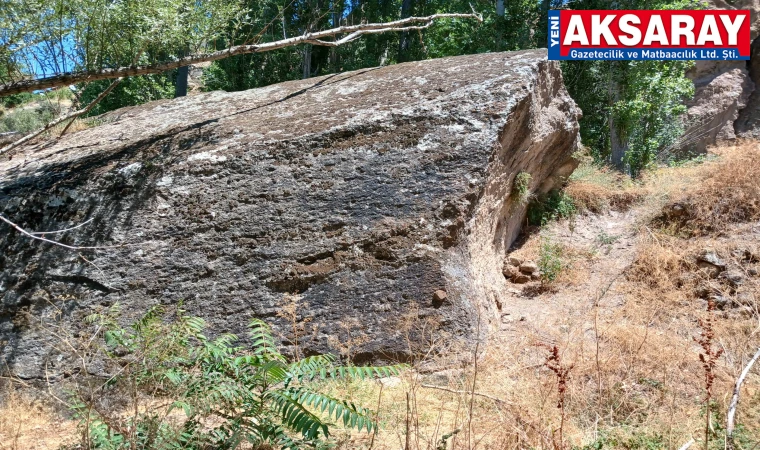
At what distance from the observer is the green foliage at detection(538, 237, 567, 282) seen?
6.10 meters

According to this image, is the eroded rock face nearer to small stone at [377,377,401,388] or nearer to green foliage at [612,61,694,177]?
small stone at [377,377,401,388]

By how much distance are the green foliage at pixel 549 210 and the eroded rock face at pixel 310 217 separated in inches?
52.7

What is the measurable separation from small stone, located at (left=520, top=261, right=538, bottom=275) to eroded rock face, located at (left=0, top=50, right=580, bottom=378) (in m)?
0.42

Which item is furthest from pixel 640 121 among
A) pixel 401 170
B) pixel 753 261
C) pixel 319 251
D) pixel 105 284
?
pixel 105 284

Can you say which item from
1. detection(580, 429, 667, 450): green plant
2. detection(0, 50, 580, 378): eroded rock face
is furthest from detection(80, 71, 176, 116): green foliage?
detection(580, 429, 667, 450): green plant

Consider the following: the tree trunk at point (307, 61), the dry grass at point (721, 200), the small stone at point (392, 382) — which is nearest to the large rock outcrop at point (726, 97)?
the dry grass at point (721, 200)

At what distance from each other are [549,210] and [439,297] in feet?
11.5

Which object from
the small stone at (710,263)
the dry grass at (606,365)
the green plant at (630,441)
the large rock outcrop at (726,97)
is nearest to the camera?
the green plant at (630,441)

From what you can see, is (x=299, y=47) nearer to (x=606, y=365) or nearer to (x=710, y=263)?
(x=710, y=263)

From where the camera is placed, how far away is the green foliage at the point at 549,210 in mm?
7250

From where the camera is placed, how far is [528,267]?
627 cm

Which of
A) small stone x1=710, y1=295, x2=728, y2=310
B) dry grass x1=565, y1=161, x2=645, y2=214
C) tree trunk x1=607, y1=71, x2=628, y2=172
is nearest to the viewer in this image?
small stone x1=710, y1=295, x2=728, y2=310

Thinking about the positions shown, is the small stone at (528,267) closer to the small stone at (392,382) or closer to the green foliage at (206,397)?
the small stone at (392,382)

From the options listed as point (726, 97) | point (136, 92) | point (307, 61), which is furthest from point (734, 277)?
point (136, 92)
